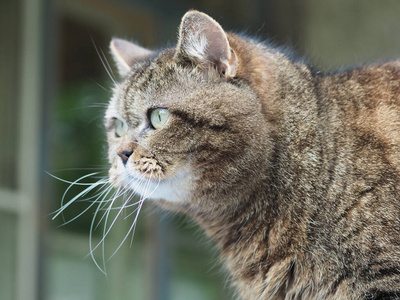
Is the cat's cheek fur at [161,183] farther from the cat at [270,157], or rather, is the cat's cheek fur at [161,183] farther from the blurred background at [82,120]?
the blurred background at [82,120]

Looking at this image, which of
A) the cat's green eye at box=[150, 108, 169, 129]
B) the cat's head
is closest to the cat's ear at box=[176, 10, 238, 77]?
the cat's head

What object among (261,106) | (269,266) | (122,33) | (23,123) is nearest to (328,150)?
(261,106)

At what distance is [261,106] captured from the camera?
1.21 m

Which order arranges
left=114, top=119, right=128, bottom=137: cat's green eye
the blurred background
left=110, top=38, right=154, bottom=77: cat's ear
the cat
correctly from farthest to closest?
the blurred background < left=110, top=38, right=154, bottom=77: cat's ear < left=114, top=119, right=128, bottom=137: cat's green eye < the cat

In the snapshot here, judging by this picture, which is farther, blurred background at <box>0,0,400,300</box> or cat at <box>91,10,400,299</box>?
blurred background at <box>0,0,400,300</box>

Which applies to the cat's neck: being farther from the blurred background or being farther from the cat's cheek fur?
the blurred background

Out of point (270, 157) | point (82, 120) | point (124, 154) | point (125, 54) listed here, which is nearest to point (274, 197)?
point (270, 157)

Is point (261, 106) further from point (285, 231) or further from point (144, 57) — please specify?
point (144, 57)

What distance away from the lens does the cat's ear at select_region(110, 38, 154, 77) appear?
4.80 ft

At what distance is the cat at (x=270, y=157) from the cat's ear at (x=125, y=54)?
0.19 metres

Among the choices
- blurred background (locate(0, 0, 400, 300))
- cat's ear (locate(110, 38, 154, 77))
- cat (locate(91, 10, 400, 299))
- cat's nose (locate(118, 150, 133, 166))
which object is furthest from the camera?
blurred background (locate(0, 0, 400, 300))

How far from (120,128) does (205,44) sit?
0.32 m

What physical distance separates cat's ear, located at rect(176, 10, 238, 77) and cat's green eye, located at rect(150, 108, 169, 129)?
13cm

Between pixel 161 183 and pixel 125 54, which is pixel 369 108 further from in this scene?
pixel 125 54
